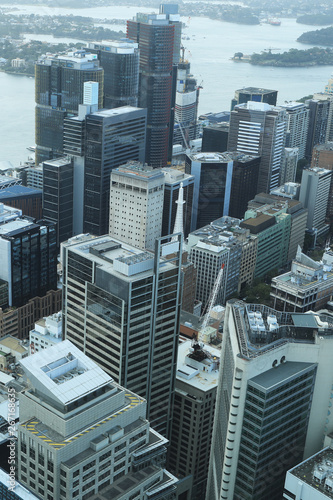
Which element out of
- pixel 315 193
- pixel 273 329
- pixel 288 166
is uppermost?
pixel 273 329

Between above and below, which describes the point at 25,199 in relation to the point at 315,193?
below

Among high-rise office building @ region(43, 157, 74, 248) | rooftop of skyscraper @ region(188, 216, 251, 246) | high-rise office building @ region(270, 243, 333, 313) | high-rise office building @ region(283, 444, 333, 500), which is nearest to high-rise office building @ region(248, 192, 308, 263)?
rooftop of skyscraper @ region(188, 216, 251, 246)

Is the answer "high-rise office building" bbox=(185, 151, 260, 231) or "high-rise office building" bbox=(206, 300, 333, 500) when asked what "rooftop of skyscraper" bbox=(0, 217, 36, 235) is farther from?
"high-rise office building" bbox=(206, 300, 333, 500)

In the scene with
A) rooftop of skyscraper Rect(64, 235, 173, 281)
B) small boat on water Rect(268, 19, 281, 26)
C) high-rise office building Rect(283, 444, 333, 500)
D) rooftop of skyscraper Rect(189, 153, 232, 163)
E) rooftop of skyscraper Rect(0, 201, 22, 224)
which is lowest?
rooftop of skyscraper Rect(0, 201, 22, 224)

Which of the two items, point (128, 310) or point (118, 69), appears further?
point (118, 69)

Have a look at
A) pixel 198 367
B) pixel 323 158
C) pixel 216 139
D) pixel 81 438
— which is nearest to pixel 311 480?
pixel 81 438

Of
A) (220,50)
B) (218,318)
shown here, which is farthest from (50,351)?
(220,50)

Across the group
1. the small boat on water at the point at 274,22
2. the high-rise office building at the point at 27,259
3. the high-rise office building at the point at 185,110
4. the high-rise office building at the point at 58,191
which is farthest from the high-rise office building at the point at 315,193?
the small boat on water at the point at 274,22

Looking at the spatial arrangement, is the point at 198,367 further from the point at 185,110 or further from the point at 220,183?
the point at 185,110
